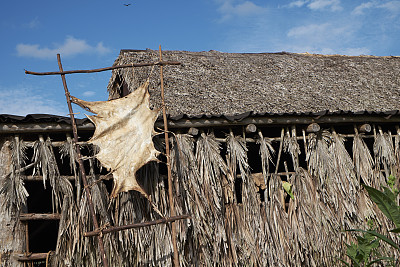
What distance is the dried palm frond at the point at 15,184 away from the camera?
13.0 ft

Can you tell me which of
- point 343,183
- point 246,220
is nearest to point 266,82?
point 343,183

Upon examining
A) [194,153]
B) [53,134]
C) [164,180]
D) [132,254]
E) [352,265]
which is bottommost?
[352,265]

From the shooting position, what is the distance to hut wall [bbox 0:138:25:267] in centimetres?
389

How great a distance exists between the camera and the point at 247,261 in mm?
4562

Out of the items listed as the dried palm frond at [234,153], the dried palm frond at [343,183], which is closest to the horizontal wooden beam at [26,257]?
the dried palm frond at [234,153]

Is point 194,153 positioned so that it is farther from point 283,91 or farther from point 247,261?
point 283,91

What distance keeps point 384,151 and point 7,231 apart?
15.9ft

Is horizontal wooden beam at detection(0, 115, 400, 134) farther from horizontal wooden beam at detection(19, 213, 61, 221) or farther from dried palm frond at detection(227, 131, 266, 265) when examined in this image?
horizontal wooden beam at detection(19, 213, 61, 221)

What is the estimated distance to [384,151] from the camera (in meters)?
5.25

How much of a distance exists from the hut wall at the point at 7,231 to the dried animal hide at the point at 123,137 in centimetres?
96

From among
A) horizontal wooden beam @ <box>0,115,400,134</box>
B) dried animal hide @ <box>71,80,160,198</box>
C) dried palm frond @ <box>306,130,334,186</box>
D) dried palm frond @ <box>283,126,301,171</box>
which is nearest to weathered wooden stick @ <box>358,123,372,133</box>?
horizontal wooden beam @ <box>0,115,400,134</box>

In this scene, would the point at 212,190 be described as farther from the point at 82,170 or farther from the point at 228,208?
the point at 82,170

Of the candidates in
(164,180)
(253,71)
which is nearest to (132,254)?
(164,180)

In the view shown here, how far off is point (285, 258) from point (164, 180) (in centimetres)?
180
